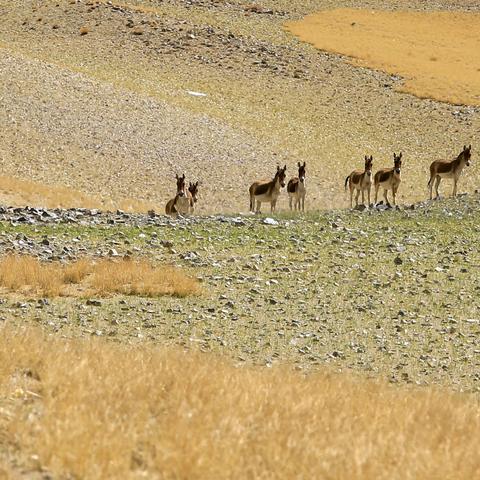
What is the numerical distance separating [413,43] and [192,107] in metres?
30.0

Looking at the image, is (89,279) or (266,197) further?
(266,197)

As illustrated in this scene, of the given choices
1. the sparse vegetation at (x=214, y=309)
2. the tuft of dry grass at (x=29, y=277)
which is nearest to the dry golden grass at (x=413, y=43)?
the sparse vegetation at (x=214, y=309)

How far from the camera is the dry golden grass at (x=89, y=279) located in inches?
625

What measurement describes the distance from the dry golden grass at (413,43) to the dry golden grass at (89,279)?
46428mm

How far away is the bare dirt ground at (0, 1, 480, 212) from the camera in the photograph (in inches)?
1613

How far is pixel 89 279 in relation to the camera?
1655cm

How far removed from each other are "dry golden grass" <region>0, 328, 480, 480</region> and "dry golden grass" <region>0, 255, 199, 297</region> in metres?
5.51

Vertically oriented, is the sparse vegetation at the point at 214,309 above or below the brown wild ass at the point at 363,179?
below

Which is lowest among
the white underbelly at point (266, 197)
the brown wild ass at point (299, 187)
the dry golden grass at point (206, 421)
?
the dry golden grass at point (206, 421)

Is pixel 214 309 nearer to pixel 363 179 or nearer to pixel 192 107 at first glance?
pixel 363 179

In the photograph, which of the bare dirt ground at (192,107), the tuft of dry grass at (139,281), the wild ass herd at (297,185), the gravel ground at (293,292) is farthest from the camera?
the bare dirt ground at (192,107)

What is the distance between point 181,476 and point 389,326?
8486 mm

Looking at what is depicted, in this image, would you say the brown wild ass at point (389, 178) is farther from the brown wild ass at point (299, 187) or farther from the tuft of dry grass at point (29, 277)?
the tuft of dry grass at point (29, 277)

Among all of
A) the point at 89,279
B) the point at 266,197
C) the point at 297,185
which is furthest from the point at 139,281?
the point at 297,185
